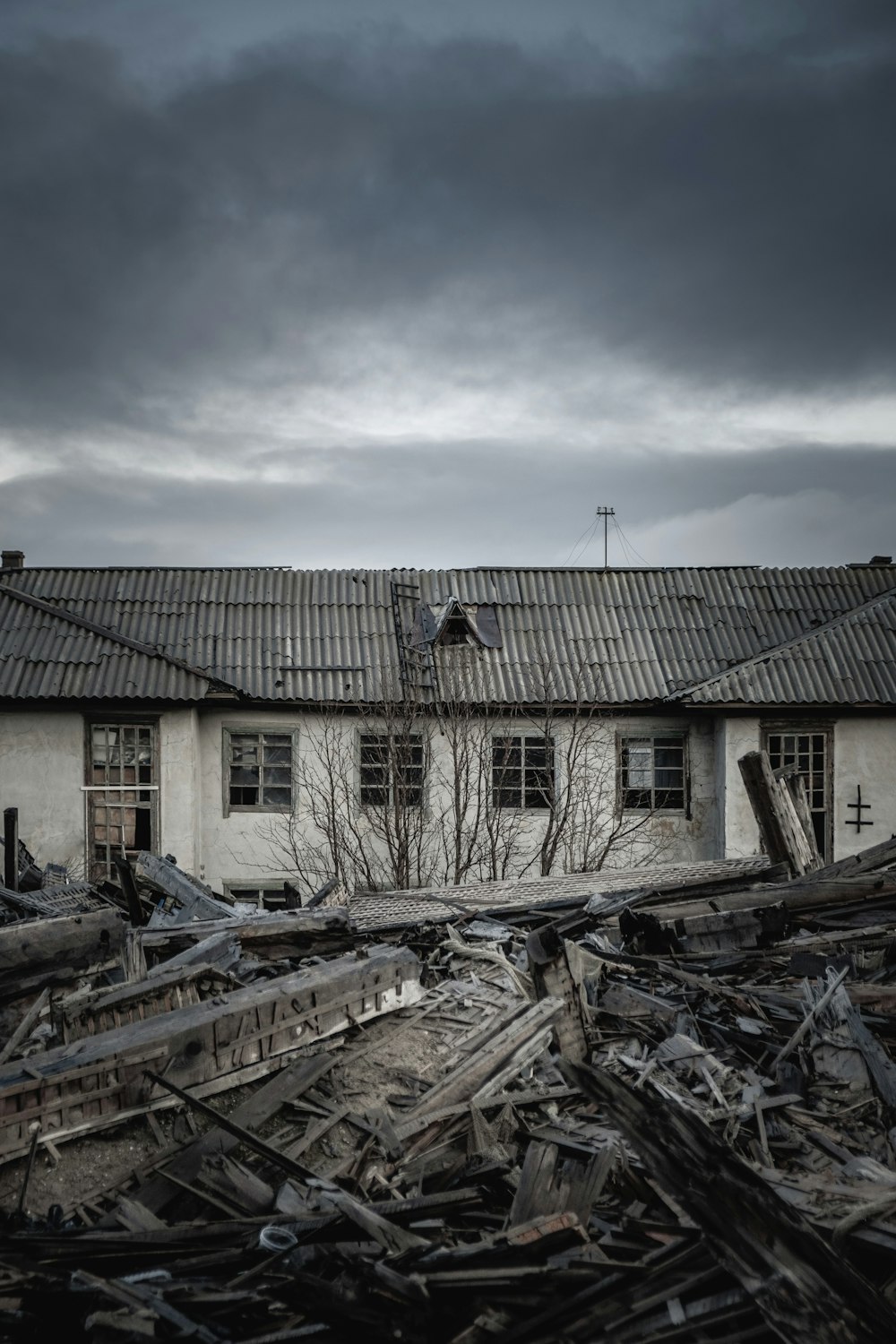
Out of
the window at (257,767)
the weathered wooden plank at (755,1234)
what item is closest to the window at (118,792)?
the window at (257,767)

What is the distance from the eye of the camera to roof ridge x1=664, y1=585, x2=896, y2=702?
1519 centimetres

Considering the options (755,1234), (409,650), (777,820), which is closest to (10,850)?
(409,650)

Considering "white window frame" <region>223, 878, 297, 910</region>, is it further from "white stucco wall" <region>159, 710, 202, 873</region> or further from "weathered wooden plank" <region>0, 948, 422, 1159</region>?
"weathered wooden plank" <region>0, 948, 422, 1159</region>

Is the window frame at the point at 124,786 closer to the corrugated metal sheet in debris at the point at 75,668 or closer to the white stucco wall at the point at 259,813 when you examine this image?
the white stucco wall at the point at 259,813

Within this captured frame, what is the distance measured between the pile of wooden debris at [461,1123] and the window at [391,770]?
5520 millimetres

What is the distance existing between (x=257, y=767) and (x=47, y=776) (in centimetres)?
338

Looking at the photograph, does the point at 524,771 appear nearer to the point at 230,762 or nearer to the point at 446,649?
the point at 446,649

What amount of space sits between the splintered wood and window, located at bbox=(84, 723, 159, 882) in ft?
21.4

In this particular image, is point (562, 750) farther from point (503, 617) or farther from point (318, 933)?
point (318, 933)

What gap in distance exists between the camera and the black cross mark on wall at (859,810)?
49.7ft

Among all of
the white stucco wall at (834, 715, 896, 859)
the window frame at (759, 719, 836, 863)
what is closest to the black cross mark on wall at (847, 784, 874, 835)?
the white stucco wall at (834, 715, 896, 859)

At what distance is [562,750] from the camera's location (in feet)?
49.6

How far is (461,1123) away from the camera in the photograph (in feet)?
15.6

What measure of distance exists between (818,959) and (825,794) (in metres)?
8.97
